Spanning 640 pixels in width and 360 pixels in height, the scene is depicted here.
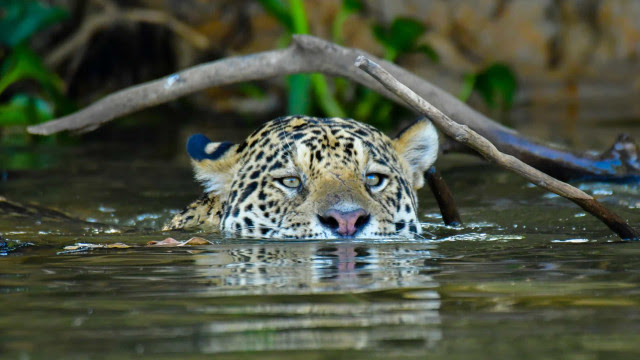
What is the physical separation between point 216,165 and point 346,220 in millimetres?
1426

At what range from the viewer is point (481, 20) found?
19.7m

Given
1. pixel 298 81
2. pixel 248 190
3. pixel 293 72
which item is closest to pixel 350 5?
pixel 298 81

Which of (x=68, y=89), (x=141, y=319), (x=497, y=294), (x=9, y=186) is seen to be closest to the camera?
(x=141, y=319)

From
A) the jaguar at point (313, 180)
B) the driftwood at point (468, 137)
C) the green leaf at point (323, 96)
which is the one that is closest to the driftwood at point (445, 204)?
the jaguar at point (313, 180)

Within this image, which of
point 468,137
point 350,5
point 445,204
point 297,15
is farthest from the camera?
point 350,5

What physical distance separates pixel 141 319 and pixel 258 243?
2.35 metres

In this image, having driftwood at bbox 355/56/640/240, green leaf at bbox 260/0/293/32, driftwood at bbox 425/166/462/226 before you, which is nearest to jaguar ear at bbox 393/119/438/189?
driftwood at bbox 425/166/462/226

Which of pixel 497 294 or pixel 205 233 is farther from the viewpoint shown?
pixel 205 233

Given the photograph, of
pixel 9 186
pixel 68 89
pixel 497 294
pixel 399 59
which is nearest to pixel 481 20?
pixel 399 59

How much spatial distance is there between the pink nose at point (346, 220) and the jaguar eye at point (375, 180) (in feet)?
1.83

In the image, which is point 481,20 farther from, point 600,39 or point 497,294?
point 497,294

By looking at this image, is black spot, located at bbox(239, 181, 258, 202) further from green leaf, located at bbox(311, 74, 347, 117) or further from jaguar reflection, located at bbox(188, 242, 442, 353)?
green leaf, located at bbox(311, 74, 347, 117)

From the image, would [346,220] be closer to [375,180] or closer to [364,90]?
[375,180]

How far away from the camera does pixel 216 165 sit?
7094mm
